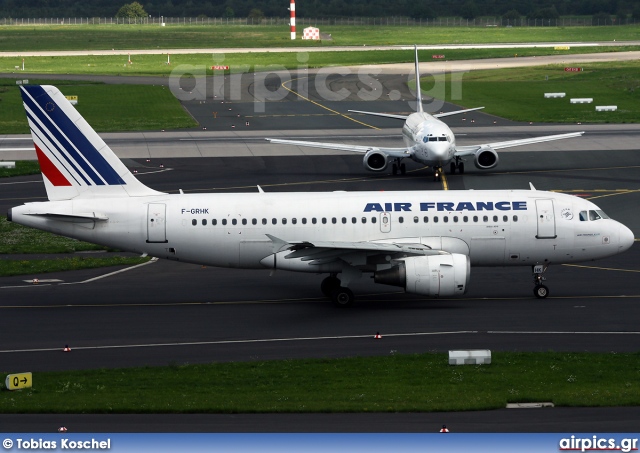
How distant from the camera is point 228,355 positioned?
34562mm

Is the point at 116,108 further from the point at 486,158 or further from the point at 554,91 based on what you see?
the point at 486,158

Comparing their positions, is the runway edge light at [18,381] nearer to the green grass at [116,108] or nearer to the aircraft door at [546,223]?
the aircraft door at [546,223]

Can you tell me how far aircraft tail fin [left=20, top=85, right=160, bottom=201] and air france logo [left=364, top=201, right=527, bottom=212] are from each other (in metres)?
10.1

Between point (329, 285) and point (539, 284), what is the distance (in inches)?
326

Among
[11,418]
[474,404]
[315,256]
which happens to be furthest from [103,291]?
[474,404]

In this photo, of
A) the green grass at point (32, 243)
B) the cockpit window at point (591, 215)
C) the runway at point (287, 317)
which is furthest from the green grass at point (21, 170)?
the cockpit window at point (591, 215)

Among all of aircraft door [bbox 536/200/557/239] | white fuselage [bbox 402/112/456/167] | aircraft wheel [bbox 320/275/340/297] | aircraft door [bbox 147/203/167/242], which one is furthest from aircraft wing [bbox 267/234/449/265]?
white fuselage [bbox 402/112/456/167]

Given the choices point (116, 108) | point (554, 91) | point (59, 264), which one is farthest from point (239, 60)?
point (59, 264)

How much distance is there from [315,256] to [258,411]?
43.7ft

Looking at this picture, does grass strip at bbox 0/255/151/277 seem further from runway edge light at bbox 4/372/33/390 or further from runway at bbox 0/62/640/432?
runway edge light at bbox 4/372/33/390

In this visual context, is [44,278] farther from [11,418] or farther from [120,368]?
[11,418]

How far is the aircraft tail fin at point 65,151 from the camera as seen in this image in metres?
41.5

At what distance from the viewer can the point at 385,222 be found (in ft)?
137

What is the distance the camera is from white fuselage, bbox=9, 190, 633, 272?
4169 centimetres
